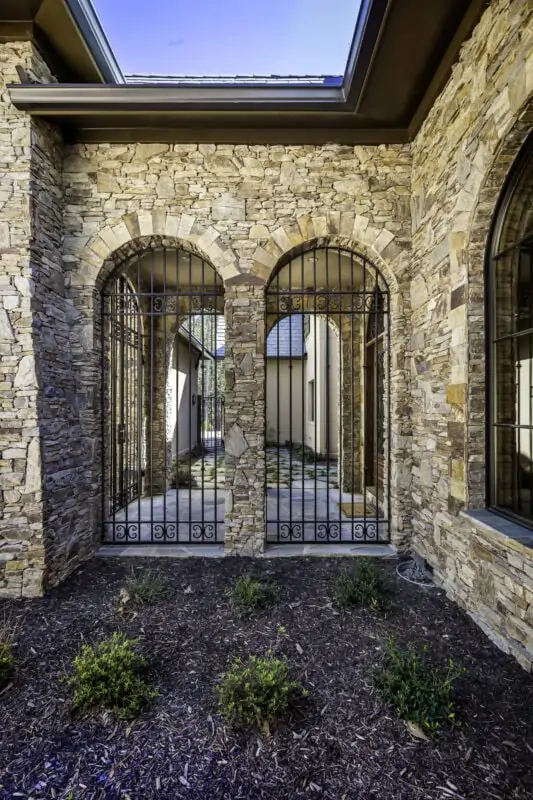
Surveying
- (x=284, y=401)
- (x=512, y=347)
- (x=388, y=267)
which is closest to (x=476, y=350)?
(x=512, y=347)

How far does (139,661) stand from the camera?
2.23 meters

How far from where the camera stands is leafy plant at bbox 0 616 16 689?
2.19 metres

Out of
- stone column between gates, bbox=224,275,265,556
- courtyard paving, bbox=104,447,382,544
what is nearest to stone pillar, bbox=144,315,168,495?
courtyard paving, bbox=104,447,382,544

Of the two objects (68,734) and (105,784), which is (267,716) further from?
(68,734)

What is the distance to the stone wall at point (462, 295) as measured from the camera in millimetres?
2365

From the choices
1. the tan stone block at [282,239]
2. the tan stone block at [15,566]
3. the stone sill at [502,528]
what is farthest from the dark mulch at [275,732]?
the tan stone block at [282,239]

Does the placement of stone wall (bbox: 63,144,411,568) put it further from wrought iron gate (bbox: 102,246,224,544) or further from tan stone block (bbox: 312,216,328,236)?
wrought iron gate (bbox: 102,246,224,544)

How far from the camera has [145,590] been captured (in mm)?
3053

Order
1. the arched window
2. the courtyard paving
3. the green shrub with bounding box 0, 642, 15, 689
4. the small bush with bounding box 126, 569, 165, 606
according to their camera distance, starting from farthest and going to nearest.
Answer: the courtyard paving → the small bush with bounding box 126, 569, 165, 606 → the arched window → the green shrub with bounding box 0, 642, 15, 689

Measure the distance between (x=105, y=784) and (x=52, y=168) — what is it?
4.37 metres

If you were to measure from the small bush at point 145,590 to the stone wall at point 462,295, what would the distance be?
2288mm

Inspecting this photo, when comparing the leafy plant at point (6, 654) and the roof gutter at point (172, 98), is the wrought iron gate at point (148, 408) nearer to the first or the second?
the roof gutter at point (172, 98)

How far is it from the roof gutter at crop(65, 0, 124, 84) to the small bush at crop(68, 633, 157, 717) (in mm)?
4475

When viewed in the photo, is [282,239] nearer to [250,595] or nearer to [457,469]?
[457,469]
